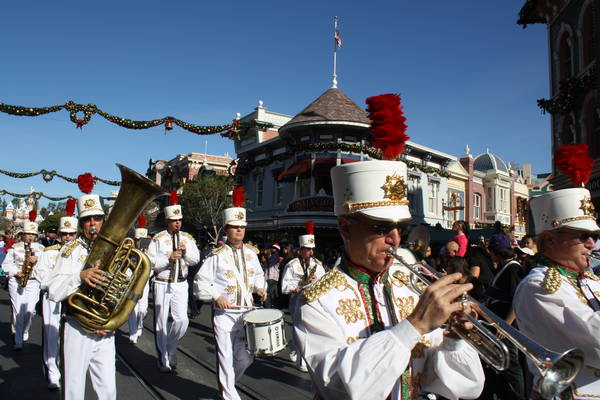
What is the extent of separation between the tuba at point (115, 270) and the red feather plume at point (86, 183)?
1741 millimetres

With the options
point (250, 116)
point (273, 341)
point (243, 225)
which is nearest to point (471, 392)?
point (273, 341)

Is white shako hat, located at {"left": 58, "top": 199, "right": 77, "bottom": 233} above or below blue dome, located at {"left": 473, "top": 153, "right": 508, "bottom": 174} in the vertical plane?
below

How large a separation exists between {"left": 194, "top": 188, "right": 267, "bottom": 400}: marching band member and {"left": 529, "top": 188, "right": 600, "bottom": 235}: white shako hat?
3892mm

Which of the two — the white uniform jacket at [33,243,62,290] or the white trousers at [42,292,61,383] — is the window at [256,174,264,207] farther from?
the white trousers at [42,292,61,383]

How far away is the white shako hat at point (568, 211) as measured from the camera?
330 cm

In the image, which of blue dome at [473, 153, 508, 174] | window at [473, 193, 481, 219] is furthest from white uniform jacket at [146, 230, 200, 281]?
blue dome at [473, 153, 508, 174]

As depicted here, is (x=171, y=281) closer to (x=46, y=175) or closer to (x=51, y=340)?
(x=51, y=340)

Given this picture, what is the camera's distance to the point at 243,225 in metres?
6.61

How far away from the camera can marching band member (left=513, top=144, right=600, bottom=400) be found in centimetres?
296

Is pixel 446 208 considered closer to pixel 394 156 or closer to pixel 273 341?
pixel 273 341

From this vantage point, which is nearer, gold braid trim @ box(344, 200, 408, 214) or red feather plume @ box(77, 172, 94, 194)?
gold braid trim @ box(344, 200, 408, 214)

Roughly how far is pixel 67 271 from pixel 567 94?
16.8 metres

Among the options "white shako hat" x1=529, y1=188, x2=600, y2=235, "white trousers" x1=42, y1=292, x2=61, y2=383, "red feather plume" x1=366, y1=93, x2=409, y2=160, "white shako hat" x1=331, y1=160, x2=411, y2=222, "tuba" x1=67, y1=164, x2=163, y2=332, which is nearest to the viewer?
"white shako hat" x1=331, y1=160, x2=411, y2=222

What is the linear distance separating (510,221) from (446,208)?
28.2 ft
